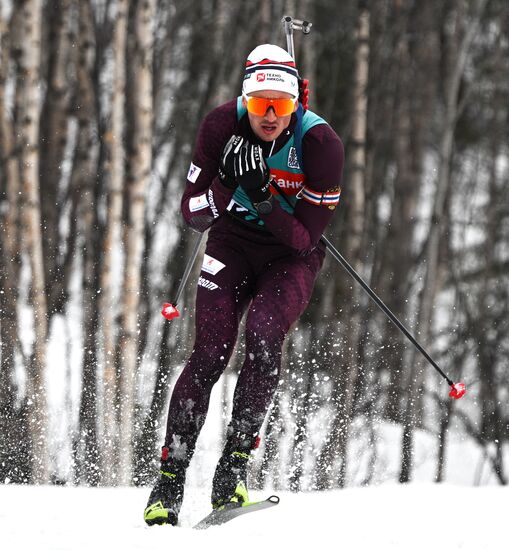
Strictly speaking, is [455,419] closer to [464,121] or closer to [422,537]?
[464,121]

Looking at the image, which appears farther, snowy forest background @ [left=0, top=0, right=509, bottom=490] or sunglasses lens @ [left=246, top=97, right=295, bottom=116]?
snowy forest background @ [left=0, top=0, right=509, bottom=490]

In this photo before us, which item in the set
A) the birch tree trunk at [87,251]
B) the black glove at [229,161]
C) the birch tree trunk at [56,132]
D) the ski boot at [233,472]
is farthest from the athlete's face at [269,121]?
the birch tree trunk at [56,132]

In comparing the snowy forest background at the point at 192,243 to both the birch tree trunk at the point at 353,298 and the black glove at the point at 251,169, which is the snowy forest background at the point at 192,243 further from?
the black glove at the point at 251,169

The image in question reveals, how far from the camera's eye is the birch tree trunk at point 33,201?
8547mm

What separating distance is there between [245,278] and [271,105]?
85 centimetres

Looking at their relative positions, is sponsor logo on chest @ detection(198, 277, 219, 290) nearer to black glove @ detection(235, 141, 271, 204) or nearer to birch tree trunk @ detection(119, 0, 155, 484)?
black glove @ detection(235, 141, 271, 204)

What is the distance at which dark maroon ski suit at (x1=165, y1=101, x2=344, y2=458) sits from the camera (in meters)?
4.64

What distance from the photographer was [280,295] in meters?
4.73

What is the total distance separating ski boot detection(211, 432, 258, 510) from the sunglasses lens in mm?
Answer: 1446

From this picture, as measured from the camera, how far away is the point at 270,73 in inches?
181

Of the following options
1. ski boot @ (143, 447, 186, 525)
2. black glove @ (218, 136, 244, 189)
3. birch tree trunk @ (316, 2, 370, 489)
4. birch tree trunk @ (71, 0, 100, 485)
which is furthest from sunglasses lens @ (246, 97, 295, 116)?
birch tree trunk @ (316, 2, 370, 489)

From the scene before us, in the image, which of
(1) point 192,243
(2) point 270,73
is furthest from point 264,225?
(1) point 192,243

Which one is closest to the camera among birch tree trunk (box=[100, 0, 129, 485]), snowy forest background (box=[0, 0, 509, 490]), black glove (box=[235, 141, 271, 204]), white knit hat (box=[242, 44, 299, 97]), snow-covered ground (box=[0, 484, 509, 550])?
snow-covered ground (box=[0, 484, 509, 550])

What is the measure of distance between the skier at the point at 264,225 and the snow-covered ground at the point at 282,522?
32 cm
